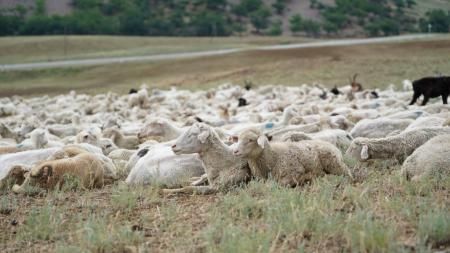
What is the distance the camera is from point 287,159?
818cm

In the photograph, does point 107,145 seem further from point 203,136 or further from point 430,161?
point 430,161

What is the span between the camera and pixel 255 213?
665 cm

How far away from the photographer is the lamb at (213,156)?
8383mm

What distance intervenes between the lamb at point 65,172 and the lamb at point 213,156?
3.92 ft

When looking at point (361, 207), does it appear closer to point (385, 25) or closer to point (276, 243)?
point (276, 243)

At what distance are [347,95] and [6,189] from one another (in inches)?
611

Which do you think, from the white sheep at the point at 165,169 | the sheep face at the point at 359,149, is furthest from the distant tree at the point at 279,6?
the white sheep at the point at 165,169

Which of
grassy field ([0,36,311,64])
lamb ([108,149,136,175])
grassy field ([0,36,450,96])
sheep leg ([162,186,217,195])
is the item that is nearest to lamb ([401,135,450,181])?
sheep leg ([162,186,217,195])

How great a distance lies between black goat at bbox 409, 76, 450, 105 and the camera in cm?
1836

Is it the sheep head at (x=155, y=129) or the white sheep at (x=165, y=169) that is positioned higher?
the white sheep at (x=165, y=169)

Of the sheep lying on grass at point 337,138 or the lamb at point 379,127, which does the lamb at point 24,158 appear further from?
the lamb at point 379,127

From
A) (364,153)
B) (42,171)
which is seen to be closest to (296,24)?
(364,153)

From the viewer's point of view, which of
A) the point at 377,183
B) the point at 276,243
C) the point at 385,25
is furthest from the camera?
the point at 385,25

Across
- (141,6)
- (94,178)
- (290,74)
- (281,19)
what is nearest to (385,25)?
(281,19)
